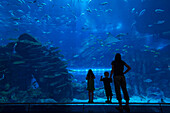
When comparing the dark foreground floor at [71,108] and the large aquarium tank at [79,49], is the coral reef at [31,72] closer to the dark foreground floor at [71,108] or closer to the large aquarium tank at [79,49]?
the large aquarium tank at [79,49]

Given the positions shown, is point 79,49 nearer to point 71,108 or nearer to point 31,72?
point 31,72

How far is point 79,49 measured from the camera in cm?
3831

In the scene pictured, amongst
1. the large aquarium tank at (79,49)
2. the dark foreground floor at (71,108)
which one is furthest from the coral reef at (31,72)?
the dark foreground floor at (71,108)

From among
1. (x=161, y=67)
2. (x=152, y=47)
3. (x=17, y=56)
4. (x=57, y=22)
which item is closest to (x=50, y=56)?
(x=17, y=56)

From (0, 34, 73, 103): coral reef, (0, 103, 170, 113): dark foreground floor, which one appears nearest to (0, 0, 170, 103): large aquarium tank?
(0, 34, 73, 103): coral reef

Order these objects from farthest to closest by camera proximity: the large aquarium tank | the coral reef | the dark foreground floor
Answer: the large aquarium tank
the coral reef
the dark foreground floor

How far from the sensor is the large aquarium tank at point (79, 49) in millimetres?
11594

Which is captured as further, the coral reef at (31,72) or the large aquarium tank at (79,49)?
the large aquarium tank at (79,49)

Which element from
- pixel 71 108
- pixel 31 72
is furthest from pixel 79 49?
pixel 71 108

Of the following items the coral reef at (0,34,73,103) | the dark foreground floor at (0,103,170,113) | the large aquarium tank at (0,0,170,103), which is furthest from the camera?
the large aquarium tank at (0,0,170,103)

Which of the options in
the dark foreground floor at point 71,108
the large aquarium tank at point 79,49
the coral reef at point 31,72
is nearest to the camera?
the dark foreground floor at point 71,108

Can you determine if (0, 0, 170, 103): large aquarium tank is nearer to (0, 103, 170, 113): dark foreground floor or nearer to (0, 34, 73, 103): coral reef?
(0, 34, 73, 103): coral reef

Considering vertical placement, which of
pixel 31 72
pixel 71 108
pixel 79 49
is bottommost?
pixel 71 108

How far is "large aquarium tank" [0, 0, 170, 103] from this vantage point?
11.6 meters
